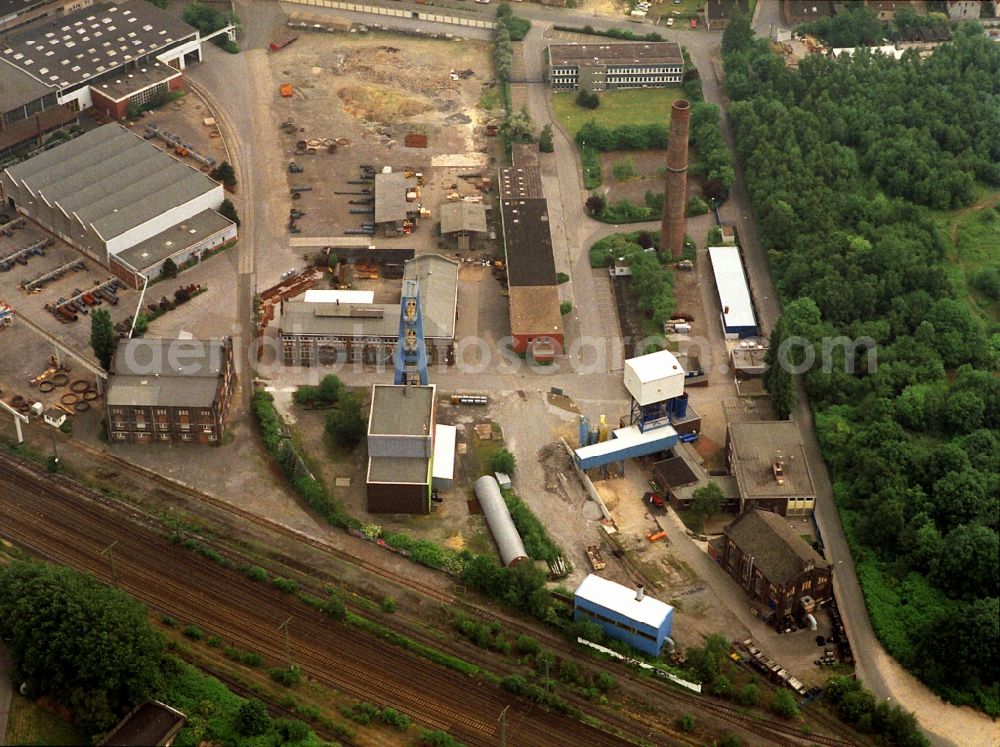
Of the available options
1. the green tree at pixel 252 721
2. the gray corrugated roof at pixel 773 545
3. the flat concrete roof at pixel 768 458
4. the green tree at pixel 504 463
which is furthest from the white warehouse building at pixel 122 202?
the gray corrugated roof at pixel 773 545

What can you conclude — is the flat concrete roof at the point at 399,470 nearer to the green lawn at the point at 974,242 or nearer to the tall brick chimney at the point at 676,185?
the tall brick chimney at the point at 676,185

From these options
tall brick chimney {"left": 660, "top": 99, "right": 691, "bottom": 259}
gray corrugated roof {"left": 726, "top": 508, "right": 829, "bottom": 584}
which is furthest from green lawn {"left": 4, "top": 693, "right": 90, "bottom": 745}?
tall brick chimney {"left": 660, "top": 99, "right": 691, "bottom": 259}

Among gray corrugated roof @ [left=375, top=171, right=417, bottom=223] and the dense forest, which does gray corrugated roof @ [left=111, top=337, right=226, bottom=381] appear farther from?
the dense forest

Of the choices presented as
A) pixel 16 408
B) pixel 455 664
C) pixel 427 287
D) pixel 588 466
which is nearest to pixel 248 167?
pixel 427 287

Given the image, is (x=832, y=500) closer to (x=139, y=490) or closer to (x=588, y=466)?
(x=588, y=466)

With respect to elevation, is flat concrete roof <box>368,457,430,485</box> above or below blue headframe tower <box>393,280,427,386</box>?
below
